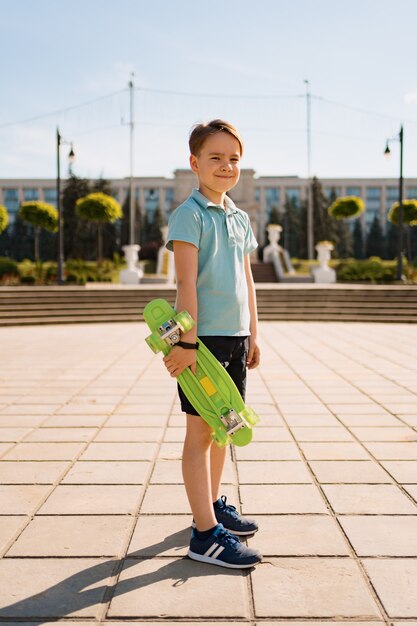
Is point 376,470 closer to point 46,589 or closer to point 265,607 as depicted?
point 265,607

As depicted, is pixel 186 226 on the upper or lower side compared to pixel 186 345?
upper

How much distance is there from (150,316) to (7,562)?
118 cm

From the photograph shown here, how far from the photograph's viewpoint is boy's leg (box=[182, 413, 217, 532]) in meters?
2.42

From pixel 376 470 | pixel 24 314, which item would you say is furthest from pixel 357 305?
pixel 376 470

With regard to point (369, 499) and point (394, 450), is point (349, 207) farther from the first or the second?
point (369, 499)

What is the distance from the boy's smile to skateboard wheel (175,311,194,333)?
59 cm

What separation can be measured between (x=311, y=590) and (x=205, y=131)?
188 cm

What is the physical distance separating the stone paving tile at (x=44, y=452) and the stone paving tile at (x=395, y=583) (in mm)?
2188

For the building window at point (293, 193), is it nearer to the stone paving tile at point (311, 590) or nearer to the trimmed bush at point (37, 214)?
the trimmed bush at point (37, 214)

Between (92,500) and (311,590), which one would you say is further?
(92,500)

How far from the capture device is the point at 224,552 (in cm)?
235

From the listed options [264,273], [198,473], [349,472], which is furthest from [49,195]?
[198,473]

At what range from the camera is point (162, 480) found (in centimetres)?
342

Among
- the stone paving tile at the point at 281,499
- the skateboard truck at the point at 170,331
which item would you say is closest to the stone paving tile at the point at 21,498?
the stone paving tile at the point at 281,499
